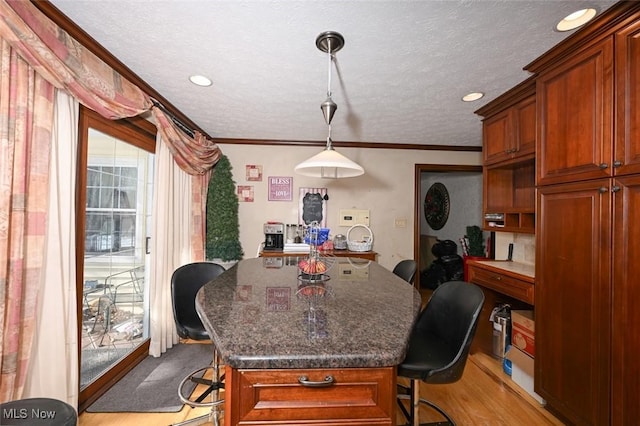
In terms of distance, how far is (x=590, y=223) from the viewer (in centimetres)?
150

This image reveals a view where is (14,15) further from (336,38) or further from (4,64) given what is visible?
(336,38)

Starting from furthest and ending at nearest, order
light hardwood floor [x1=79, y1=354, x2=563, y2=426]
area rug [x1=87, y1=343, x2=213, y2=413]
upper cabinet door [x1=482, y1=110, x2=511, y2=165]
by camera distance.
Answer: upper cabinet door [x1=482, y1=110, x2=511, y2=165]
area rug [x1=87, y1=343, x2=213, y2=413]
light hardwood floor [x1=79, y1=354, x2=563, y2=426]

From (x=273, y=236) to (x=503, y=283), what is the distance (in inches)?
97.1

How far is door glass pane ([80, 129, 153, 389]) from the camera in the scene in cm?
194

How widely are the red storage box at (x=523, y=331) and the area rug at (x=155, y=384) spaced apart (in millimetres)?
2611

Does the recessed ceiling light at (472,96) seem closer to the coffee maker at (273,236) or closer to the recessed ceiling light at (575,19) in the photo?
the recessed ceiling light at (575,19)

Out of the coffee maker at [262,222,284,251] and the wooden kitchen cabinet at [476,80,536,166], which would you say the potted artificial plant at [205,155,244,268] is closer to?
the coffee maker at [262,222,284,251]

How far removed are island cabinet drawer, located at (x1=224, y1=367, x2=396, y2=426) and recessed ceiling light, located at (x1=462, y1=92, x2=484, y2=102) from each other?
89.8 inches

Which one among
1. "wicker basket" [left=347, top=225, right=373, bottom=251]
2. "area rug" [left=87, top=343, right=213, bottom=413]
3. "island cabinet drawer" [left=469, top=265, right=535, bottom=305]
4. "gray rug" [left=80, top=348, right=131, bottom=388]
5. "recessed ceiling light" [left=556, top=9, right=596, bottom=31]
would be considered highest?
"recessed ceiling light" [left=556, top=9, right=596, bottom=31]

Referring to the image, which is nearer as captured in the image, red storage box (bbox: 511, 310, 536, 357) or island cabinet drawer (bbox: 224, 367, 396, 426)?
island cabinet drawer (bbox: 224, 367, 396, 426)

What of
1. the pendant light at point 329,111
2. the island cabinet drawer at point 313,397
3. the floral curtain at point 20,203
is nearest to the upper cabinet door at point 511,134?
the pendant light at point 329,111

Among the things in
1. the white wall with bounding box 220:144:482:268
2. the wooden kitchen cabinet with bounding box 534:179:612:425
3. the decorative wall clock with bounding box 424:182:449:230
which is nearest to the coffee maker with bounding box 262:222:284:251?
the white wall with bounding box 220:144:482:268

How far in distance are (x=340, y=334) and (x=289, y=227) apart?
283 centimetres

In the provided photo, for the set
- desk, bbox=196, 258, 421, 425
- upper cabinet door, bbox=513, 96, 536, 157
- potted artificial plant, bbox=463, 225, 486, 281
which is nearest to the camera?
desk, bbox=196, 258, 421, 425
